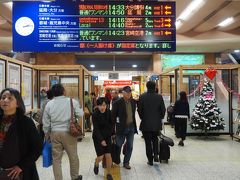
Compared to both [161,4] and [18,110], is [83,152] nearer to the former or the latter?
[161,4]

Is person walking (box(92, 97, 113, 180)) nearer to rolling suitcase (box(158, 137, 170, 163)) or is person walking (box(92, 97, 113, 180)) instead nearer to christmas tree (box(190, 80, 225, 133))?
rolling suitcase (box(158, 137, 170, 163))

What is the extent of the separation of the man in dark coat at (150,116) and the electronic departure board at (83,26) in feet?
3.01

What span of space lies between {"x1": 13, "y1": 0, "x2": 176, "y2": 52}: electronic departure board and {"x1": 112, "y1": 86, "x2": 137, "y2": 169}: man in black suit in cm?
97

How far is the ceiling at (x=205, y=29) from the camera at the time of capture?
9.91 meters

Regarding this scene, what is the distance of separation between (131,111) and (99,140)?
1136 millimetres

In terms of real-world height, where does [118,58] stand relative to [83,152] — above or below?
above

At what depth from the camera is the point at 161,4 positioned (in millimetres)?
6609

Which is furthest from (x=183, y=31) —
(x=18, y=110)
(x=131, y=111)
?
(x=18, y=110)

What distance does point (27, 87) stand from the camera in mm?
7680

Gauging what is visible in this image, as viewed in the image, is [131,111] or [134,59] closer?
[131,111]

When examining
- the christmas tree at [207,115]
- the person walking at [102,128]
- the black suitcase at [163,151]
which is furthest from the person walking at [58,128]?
the christmas tree at [207,115]

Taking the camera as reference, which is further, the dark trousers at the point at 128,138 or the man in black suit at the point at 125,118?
the dark trousers at the point at 128,138

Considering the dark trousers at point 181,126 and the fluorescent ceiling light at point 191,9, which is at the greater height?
the fluorescent ceiling light at point 191,9

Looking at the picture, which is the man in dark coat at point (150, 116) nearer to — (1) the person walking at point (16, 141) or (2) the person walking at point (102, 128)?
(2) the person walking at point (102, 128)
